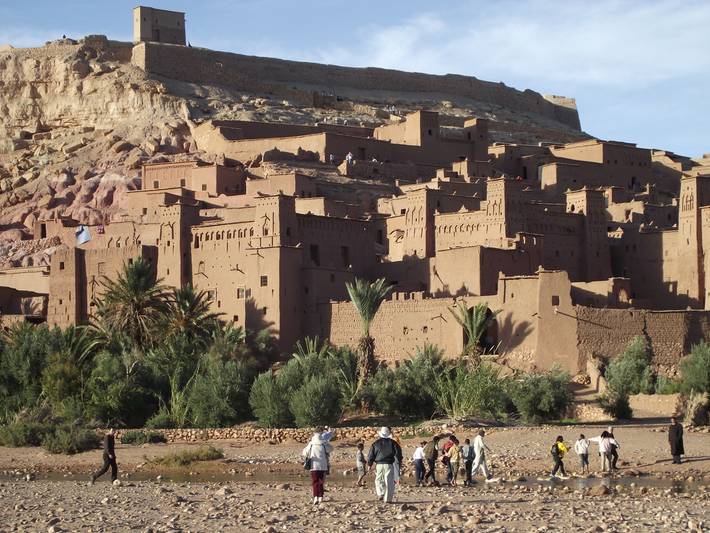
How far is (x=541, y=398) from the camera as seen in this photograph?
3556 centimetres

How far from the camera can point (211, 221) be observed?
4897cm

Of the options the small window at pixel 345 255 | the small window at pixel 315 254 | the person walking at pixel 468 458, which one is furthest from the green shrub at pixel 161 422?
the person walking at pixel 468 458

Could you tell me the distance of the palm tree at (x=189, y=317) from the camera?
141 ft

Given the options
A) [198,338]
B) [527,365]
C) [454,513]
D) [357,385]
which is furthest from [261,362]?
[454,513]

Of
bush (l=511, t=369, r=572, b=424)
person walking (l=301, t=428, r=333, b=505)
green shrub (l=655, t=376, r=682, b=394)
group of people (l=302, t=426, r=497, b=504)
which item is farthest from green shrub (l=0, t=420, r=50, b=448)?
green shrub (l=655, t=376, r=682, b=394)

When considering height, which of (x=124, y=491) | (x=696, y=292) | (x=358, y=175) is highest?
(x=358, y=175)

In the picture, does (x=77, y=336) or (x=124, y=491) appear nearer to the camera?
(x=124, y=491)

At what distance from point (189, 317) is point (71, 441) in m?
10.8

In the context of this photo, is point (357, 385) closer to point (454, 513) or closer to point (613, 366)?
point (613, 366)

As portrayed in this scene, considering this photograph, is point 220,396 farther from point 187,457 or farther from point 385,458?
point 385,458

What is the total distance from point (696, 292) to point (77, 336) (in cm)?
1828

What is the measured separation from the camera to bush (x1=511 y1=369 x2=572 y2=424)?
35438mm

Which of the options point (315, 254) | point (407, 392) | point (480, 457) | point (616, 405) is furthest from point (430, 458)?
point (315, 254)

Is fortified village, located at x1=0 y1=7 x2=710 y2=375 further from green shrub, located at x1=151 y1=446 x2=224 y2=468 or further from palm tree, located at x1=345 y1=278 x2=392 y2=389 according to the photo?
green shrub, located at x1=151 y1=446 x2=224 y2=468
